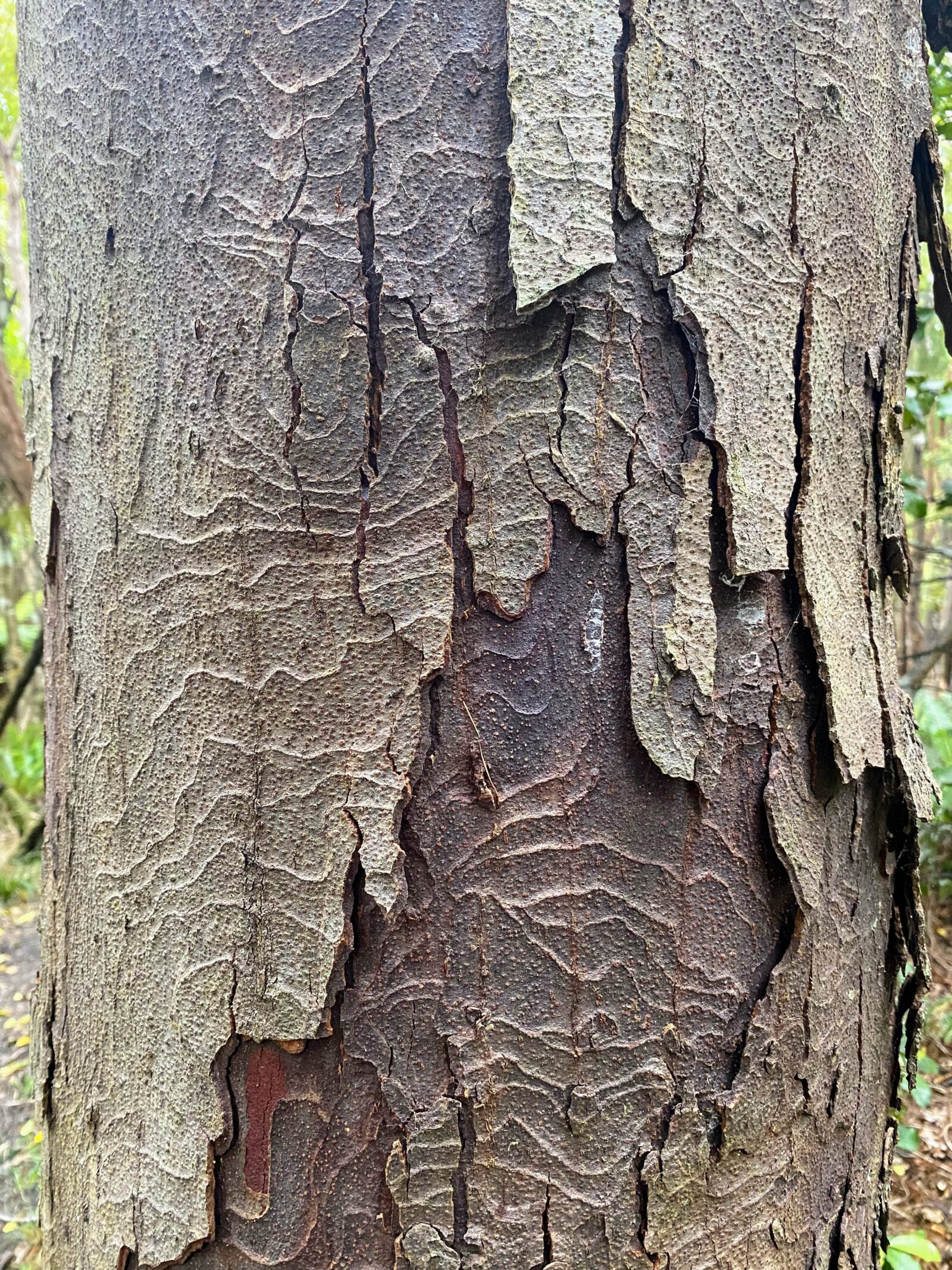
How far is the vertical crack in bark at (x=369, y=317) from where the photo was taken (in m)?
0.57

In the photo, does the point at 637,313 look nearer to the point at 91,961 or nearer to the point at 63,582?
the point at 63,582

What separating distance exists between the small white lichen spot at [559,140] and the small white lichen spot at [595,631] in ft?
0.69

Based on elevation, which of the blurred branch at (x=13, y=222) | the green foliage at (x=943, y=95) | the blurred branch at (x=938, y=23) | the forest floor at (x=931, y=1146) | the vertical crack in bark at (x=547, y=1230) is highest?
the blurred branch at (x=13, y=222)

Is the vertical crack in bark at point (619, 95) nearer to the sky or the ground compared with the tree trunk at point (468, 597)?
nearer to the sky

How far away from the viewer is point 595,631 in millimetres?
602

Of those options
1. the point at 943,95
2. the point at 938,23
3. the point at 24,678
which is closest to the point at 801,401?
the point at 938,23

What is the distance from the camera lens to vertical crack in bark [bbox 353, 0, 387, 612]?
1.87ft

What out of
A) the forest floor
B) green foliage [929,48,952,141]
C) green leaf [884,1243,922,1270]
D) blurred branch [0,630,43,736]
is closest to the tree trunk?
green foliage [929,48,952,141]

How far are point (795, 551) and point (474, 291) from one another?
31 cm

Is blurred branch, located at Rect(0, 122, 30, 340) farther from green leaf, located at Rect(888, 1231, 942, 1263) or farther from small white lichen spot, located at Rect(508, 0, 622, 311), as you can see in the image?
green leaf, located at Rect(888, 1231, 942, 1263)

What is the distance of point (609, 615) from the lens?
1.98ft

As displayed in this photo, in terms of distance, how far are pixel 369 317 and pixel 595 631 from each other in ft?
0.89

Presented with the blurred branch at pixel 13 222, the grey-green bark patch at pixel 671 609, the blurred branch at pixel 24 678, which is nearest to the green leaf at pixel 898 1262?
the grey-green bark patch at pixel 671 609

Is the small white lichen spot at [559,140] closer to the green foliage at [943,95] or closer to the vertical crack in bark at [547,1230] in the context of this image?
the vertical crack in bark at [547,1230]
